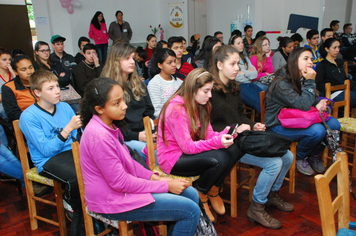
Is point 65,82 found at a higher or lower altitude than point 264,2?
lower

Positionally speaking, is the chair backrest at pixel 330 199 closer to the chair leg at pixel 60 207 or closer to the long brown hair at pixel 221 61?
the long brown hair at pixel 221 61

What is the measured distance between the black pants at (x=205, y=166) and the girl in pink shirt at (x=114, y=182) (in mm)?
323

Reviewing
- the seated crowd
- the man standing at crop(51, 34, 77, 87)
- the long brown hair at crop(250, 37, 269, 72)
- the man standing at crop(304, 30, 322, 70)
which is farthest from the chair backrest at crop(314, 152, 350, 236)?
the man standing at crop(51, 34, 77, 87)

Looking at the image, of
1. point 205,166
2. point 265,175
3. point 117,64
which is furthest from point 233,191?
point 117,64

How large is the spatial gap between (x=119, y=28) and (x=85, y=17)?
899mm

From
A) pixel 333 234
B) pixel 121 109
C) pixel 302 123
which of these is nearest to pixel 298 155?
pixel 302 123

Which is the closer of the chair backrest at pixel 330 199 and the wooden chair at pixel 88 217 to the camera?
the chair backrest at pixel 330 199

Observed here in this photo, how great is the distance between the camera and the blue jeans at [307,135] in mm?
2436

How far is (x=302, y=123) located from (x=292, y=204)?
2.17 ft

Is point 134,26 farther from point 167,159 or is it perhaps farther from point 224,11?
point 167,159

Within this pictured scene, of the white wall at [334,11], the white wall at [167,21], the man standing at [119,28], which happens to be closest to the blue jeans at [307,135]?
the white wall at [334,11]

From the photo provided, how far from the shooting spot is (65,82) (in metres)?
3.45

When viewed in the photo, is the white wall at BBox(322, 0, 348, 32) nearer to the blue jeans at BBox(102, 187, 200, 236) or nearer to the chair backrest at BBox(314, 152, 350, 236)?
the chair backrest at BBox(314, 152, 350, 236)

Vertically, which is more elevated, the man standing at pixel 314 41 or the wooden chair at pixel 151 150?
the man standing at pixel 314 41
